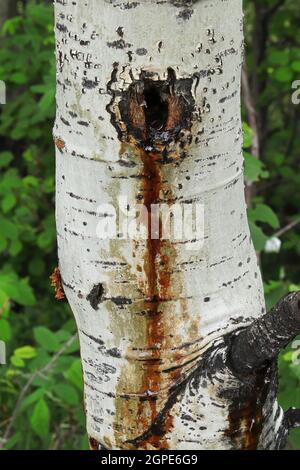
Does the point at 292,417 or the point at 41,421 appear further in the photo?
the point at 41,421

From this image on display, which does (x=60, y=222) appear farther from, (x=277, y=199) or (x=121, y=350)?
(x=277, y=199)

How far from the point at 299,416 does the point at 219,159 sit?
560 millimetres

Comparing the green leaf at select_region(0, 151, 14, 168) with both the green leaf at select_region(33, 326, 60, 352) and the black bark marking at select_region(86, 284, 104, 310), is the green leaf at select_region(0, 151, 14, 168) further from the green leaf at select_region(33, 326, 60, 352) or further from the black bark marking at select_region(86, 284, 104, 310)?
the black bark marking at select_region(86, 284, 104, 310)

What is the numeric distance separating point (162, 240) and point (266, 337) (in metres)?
0.21

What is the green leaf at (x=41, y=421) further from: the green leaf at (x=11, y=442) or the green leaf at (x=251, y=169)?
the green leaf at (x=251, y=169)

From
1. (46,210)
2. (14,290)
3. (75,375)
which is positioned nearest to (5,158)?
(46,210)

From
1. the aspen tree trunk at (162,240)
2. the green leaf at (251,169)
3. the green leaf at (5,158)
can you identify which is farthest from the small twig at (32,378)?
the green leaf at (5,158)

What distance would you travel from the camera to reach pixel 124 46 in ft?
3.24

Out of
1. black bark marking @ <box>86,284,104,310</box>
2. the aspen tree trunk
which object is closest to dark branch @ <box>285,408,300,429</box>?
the aspen tree trunk

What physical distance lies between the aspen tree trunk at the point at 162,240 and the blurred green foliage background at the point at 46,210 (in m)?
0.92

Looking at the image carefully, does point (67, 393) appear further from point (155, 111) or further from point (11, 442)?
point (155, 111)

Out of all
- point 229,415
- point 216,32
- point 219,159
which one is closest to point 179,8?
point 216,32

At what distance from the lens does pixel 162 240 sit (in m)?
1.11

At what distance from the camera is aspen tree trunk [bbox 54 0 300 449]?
1.01 m
